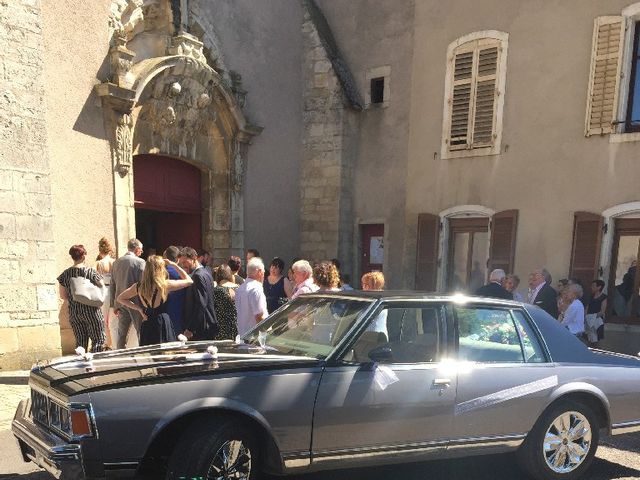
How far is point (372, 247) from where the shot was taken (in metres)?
12.0

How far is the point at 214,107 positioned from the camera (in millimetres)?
9727

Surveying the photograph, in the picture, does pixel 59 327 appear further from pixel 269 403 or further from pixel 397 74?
pixel 397 74

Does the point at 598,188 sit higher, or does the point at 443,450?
the point at 598,188

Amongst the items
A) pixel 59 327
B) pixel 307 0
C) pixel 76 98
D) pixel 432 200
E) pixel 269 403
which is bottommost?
pixel 59 327

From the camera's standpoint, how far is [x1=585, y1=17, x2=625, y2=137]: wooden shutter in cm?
863

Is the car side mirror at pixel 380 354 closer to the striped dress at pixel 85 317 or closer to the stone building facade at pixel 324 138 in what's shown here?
the striped dress at pixel 85 317

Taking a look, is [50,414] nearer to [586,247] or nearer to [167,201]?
[167,201]

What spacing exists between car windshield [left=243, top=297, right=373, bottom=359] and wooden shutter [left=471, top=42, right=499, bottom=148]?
23.8 ft

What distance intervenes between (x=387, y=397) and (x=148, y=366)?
5.01ft

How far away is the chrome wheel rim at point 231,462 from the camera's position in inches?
118

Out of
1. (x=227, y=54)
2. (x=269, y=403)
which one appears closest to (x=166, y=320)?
(x=269, y=403)

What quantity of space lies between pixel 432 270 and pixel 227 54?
5.95 meters

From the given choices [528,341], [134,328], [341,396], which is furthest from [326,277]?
[134,328]

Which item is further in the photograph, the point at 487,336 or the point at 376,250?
the point at 376,250
